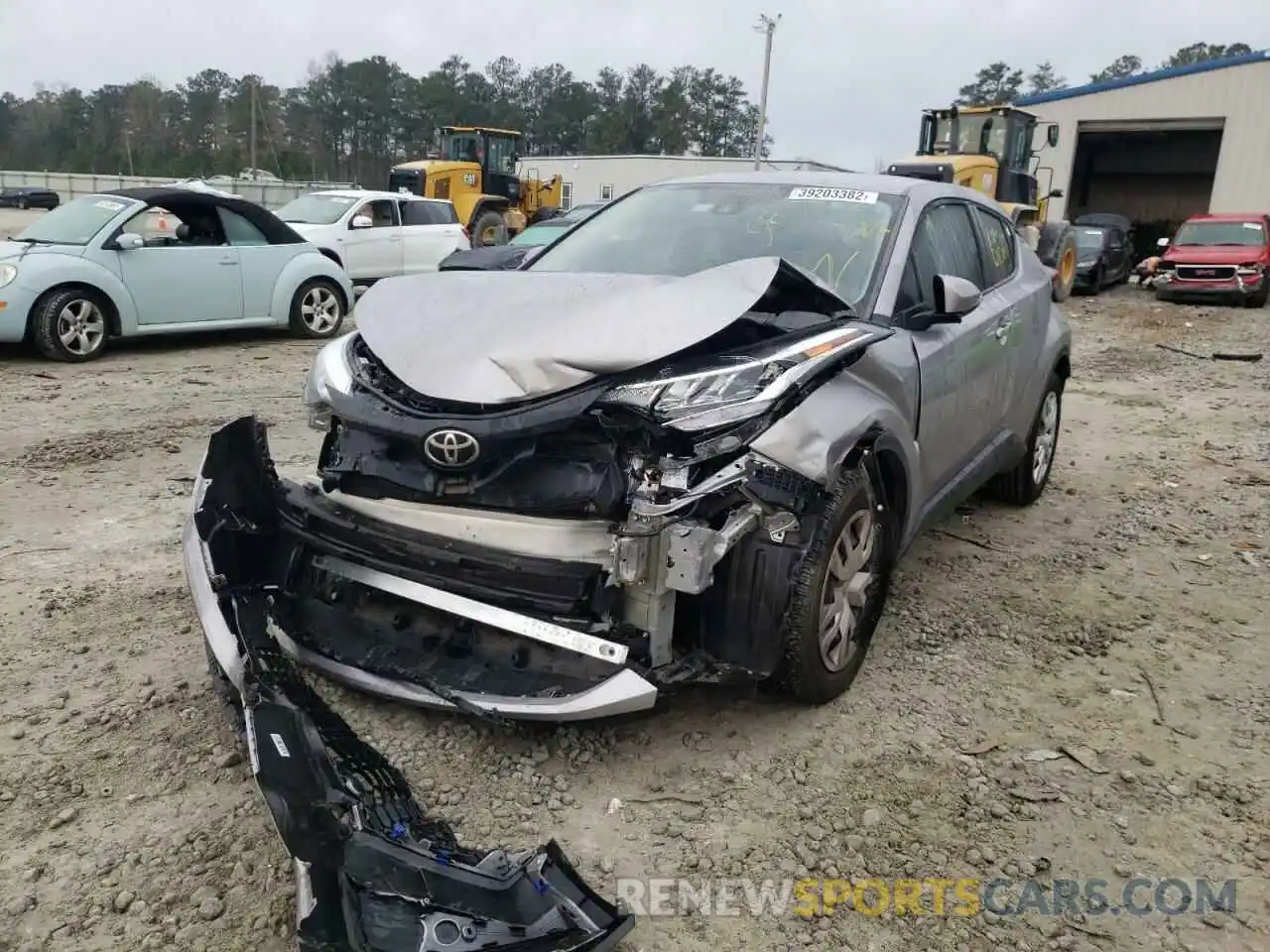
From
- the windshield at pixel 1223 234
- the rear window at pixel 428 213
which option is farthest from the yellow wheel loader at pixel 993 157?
the rear window at pixel 428 213

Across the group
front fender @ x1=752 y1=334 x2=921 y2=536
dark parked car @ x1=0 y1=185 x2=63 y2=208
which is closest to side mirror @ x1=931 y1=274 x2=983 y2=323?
front fender @ x1=752 y1=334 x2=921 y2=536

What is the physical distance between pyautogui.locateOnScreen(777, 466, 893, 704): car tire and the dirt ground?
18cm

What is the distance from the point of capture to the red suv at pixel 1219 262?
17328 millimetres

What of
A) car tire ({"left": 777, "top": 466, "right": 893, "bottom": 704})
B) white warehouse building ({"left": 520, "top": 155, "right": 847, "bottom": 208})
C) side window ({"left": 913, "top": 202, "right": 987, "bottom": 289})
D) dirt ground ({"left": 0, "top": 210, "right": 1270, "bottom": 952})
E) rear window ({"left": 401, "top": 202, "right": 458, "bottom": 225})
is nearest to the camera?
dirt ground ({"left": 0, "top": 210, "right": 1270, "bottom": 952})

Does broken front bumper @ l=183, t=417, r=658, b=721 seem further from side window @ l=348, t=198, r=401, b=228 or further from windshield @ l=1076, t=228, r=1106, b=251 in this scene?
windshield @ l=1076, t=228, r=1106, b=251

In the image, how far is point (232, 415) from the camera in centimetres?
695

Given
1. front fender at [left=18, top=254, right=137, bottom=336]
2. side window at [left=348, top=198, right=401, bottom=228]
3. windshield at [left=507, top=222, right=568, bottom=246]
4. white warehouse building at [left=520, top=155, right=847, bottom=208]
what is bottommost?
front fender at [left=18, top=254, right=137, bottom=336]

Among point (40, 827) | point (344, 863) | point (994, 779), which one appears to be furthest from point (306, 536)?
point (994, 779)

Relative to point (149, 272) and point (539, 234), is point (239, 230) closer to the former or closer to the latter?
point (149, 272)

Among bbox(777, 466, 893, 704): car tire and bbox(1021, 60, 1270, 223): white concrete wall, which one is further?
bbox(1021, 60, 1270, 223): white concrete wall

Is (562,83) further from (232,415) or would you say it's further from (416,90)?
(232,415)

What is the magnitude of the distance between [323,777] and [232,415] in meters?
5.42

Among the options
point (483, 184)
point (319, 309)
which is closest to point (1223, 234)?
point (483, 184)

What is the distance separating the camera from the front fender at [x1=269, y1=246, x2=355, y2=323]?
10.1 meters
